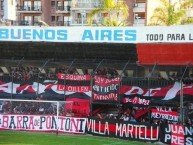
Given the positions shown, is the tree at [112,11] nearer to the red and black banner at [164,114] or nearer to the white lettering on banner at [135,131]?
the red and black banner at [164,114]

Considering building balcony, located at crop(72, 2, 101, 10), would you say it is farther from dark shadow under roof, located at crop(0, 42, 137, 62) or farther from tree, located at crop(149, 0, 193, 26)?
dark shadow under roof, located at crop(0, 42, 137, 62)

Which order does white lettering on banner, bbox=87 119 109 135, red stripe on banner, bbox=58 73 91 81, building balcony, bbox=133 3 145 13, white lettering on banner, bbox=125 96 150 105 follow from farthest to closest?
building balcony, bbox=133 3 145 13 < red stripe on banner, bbox=58 73 91 81 < white lettering on banner, bbox=125 96 150 105 < white lettering on banner, bbox=87 119 109 135

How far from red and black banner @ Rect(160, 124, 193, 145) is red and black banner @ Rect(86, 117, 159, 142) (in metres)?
0.54

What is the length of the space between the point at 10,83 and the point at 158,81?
1078 centimetres

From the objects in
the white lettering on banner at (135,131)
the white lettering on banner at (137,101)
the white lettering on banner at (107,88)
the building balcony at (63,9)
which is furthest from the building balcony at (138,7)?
the white lettering on banner at (135,131)

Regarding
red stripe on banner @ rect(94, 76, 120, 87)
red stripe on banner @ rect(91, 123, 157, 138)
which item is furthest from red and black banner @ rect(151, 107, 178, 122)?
red stripe on banner @ rect(94, 76, 120, 87)

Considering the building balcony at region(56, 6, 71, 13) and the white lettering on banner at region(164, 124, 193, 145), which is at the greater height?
the building balcony at region(56, 6, 71, 13)

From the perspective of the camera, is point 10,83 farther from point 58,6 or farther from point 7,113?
point 58,6

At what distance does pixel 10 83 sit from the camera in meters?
35.4

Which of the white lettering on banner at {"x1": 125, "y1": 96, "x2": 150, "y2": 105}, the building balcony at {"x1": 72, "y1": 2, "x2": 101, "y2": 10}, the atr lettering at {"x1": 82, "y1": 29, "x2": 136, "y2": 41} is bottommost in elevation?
the white lettering on banner at {"x1": 125, "y1": 96, "x2": 150, "y2": 105}

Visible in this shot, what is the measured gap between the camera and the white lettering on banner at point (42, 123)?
2908cm

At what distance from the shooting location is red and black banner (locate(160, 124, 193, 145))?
23.4 m

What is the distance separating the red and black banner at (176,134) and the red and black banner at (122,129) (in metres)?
0.54

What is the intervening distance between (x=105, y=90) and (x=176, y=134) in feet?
27.6
